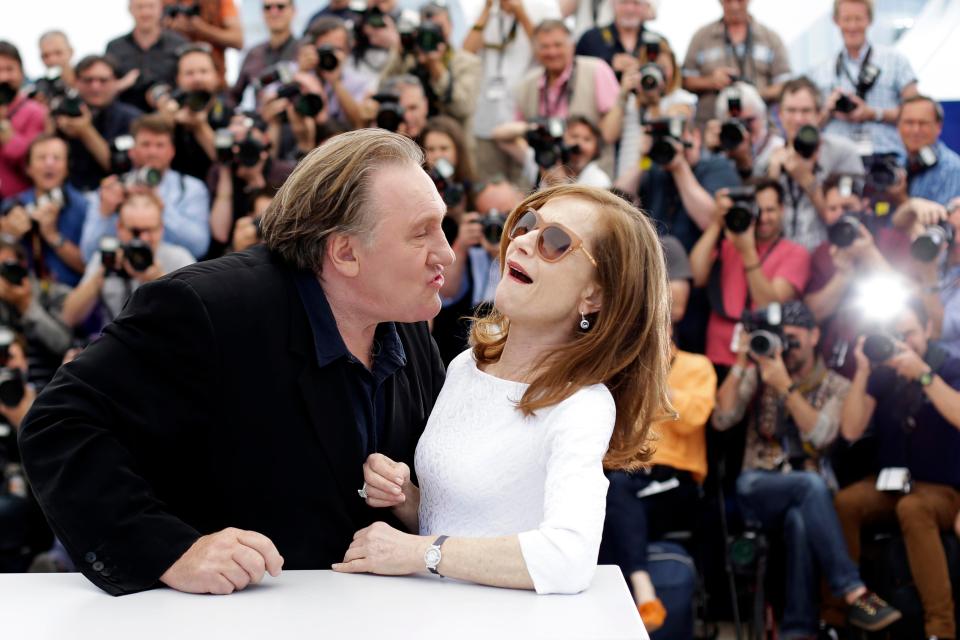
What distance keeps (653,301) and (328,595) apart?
0.70m

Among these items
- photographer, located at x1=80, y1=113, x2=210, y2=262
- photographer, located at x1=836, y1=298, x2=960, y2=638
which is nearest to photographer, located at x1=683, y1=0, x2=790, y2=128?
photographer, located at x1=836, y1=298, x2=960, y2=638

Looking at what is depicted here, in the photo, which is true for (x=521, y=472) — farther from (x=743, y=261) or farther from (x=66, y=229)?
(x=66, y=229)

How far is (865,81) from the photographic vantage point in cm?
559

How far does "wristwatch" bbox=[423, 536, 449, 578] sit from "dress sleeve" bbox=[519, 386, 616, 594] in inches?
5.2

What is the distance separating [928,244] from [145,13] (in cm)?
429

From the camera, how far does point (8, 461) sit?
5.02m

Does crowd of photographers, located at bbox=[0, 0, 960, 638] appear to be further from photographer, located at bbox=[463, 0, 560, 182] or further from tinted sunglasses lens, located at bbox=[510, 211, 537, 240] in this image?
tinted sunglasses lens, located at bbox=[510, 211, 537, 240]

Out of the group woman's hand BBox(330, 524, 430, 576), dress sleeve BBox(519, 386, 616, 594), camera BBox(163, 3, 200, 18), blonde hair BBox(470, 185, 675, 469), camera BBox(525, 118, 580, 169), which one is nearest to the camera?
dress sleeve BBox(519, 386, 616, 594)

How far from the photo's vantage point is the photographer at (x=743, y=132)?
5.32 meters

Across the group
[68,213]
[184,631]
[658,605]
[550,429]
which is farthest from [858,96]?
[184,631]

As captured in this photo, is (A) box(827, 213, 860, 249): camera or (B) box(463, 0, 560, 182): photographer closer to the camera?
(A) box(827, 213, 860, 249): camera

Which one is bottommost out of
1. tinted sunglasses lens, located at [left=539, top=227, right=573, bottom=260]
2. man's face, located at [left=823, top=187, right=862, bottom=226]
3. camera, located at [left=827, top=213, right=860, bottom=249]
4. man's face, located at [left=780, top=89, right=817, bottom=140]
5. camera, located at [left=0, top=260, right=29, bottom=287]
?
camera, located at [left=0, top=260, right=29, bottom=287]

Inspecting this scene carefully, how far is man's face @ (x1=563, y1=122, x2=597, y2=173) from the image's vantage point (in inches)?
214

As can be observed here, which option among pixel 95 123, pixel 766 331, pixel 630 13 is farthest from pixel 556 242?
pixel 95 123
